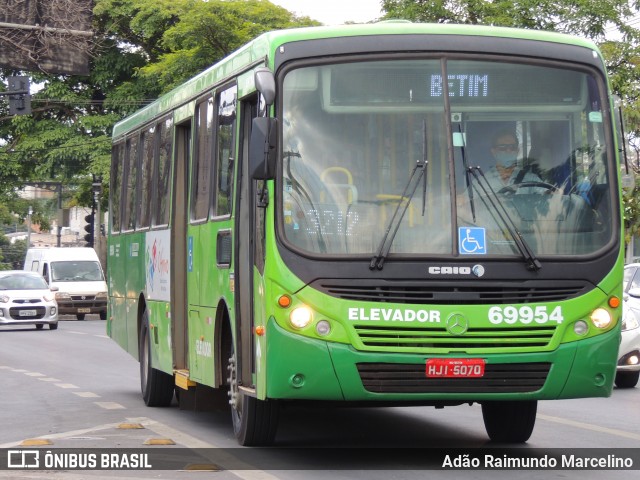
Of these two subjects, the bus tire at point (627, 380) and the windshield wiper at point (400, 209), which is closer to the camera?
the windshield wiper at point (400, 209)

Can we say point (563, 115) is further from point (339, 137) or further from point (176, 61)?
point (176, 61)

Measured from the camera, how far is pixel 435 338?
950cm

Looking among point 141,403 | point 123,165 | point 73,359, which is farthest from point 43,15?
point 141,403

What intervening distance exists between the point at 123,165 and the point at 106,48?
38778mm

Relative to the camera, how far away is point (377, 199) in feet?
32.0

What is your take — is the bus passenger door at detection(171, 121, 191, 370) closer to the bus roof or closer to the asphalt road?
the asphalt road

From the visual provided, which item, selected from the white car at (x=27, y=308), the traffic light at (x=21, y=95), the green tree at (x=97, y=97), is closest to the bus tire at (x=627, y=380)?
the traffic light at (x=21, y=95)

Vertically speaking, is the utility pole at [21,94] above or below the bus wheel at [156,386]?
above

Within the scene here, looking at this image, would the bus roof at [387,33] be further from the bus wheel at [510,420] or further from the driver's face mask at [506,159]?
the bus wheel at [510,420]

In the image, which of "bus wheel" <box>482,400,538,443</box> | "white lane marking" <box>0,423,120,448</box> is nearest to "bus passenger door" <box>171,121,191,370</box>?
"white lane marking" <box>0,423,120,448</box>

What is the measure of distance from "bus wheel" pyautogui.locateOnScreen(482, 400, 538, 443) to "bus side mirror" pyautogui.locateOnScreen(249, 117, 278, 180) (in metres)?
2.81

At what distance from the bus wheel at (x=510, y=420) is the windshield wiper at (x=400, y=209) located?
218 cm

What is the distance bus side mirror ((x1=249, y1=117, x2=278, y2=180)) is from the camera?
380 inches

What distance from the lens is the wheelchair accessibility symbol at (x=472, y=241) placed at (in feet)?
31.7
